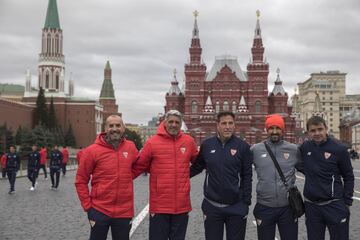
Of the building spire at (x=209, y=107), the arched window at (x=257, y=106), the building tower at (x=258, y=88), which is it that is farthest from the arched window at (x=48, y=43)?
the arched window at (x=257, y=106)

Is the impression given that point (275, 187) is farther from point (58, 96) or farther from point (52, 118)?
point (58, 96)

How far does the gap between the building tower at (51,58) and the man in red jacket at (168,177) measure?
109 m

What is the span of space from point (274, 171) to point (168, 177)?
3.81 feet

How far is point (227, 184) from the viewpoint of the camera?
213 inches

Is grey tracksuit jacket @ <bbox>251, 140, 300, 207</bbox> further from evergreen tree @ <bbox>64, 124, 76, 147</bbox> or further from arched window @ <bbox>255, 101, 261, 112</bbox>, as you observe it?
evergreen tree @ <bbox>64, 124, 76, 147</bbox>

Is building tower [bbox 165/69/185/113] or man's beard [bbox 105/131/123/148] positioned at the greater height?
building tower [bbox 165/69/185/113]

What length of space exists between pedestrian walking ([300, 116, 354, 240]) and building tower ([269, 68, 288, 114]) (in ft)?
273

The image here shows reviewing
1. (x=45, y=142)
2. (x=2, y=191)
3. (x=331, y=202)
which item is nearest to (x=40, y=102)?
(x=45, y=142)

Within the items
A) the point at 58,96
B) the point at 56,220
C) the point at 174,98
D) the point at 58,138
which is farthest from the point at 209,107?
the point at 56,220

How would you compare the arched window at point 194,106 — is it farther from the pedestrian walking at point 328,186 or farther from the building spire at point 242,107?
the pedestrian walking at point 328,186

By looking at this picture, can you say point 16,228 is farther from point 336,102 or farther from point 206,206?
point 336,102

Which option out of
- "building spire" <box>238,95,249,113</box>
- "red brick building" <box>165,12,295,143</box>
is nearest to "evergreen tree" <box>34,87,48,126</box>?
"red brick building" <box>165,12,295,143</box>

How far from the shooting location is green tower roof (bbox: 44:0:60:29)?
112 m

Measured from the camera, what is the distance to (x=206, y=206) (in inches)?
220
